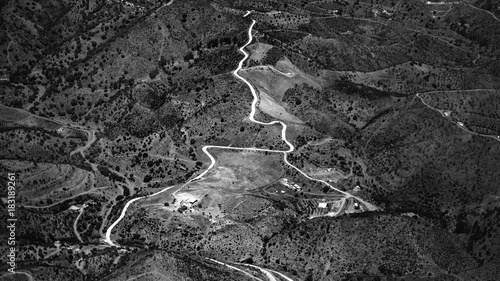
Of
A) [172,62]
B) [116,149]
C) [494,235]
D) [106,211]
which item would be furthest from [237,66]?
[494,235]

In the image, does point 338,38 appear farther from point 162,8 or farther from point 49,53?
point 49,53

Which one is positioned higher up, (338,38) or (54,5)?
(54,5)

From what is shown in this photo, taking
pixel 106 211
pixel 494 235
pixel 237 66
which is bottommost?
pixel 494 235

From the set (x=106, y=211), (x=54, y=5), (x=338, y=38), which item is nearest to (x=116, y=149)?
(x=106, y=211)

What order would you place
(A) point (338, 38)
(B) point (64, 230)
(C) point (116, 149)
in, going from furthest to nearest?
1. (A) point (338, 38)
2. (C) point (116, 149)
3. (B) point (64, 230)

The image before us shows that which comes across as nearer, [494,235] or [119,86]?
[494,235]

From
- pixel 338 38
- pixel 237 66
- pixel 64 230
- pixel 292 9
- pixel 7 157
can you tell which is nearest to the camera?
pixel 64 230

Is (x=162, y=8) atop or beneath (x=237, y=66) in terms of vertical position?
atop

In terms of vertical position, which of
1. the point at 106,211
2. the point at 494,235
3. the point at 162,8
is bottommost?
the point at 494,235

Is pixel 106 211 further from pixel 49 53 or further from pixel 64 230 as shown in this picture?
pixel 49 53
